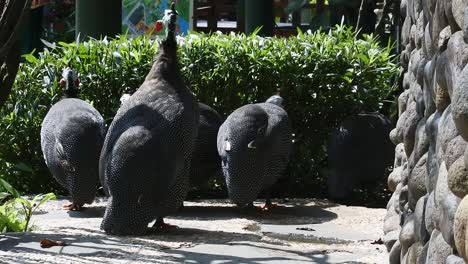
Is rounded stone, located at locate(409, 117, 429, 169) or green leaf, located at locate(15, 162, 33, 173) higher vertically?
rounded stone, located at locate(409, 117, 429, 169)

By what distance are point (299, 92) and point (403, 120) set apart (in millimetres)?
4677

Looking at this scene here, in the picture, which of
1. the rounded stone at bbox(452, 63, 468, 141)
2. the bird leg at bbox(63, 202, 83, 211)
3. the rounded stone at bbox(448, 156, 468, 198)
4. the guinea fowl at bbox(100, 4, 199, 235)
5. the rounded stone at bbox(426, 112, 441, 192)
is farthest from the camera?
the bird leg at bbox(63, 202, 83, 211)

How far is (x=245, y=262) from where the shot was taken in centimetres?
644

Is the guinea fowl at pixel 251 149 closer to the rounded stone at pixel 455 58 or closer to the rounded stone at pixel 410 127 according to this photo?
the rounded stone at pixel 410 127

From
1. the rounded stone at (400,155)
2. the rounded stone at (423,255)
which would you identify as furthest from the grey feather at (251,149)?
the rounded stone at (423,255)

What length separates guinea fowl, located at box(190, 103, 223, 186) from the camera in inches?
367

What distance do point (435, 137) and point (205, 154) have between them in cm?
533

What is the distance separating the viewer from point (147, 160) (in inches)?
291

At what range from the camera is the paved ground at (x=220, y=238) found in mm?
6609

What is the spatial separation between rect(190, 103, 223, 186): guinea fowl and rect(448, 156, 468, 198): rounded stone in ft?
19.3

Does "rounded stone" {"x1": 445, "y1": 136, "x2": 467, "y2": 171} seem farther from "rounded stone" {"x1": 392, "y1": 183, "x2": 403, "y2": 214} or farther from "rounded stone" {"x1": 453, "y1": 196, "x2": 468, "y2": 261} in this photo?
"rounded stone" {"x1": 392, "y1": 183, "x2": 403, "y2": 214}

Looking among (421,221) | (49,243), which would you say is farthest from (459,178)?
(49,243)

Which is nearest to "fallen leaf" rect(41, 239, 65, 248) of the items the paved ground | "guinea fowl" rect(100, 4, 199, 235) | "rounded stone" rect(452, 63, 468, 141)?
the paved ground

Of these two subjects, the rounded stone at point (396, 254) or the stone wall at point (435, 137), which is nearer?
the stone wall at point (435, 137)
